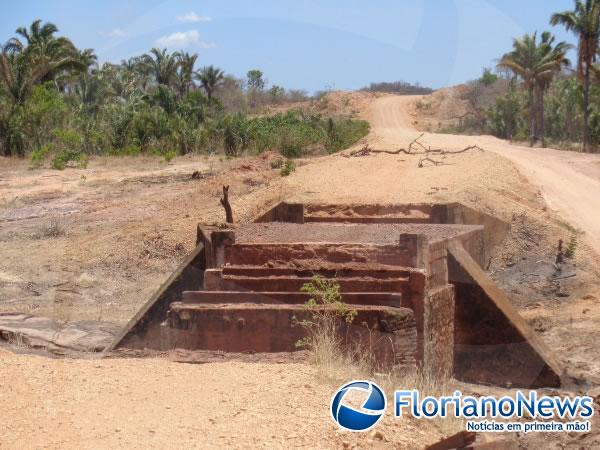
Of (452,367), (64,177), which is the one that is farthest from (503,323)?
(64,177)

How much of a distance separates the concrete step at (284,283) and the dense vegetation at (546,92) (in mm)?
26878

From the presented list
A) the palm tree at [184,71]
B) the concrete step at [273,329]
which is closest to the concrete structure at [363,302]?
the concrete step at [273,329]

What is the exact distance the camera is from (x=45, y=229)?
661 inches

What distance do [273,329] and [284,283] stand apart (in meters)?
1.06

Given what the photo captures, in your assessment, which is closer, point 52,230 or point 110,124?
point 52,230

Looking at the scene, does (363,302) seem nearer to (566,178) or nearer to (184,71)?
(566,178)

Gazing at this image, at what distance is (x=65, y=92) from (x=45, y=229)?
32161mm

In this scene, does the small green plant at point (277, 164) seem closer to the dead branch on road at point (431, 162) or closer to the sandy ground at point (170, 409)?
the dead branch on road at point (431, 162)

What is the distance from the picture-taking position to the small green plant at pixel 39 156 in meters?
26.9

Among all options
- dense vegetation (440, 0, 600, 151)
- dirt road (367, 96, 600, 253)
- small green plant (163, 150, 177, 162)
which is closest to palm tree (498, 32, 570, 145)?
dense vegetation (440, 0, 600, 151)

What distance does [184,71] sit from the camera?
48156 millimetres

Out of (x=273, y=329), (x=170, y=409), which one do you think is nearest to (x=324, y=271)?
(x=273, y=329)

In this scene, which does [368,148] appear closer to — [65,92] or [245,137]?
[245,137]

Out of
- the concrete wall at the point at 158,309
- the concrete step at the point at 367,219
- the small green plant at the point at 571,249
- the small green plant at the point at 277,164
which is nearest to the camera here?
the concrete wall at the point at 158,309
